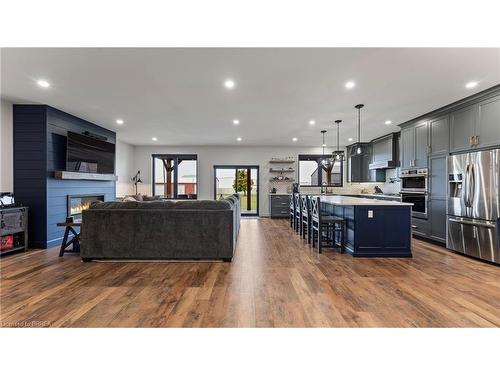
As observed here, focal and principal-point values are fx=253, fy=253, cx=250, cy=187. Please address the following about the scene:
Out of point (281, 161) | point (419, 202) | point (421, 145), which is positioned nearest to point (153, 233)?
point (419, 202)

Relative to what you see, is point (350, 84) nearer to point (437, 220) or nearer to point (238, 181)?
point (437, 220)

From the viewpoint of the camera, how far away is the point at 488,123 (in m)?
3.94

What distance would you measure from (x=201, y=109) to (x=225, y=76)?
5.36ft

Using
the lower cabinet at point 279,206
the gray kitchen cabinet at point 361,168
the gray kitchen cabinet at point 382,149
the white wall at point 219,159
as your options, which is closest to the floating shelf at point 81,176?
the white wall at point 219,159

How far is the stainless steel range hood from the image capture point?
22.6ft

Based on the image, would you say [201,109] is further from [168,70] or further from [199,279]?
[199,279]

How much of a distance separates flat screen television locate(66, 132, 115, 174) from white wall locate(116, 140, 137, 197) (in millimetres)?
1440

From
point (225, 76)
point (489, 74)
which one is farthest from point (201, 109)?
point (489, 74)

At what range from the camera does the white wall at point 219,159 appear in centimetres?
934

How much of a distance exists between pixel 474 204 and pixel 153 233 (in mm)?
5012

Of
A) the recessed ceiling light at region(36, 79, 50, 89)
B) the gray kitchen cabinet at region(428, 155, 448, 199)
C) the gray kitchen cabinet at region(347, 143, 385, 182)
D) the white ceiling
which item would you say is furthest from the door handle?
the recessed ceiling light at region(36, 79, 50, 89)

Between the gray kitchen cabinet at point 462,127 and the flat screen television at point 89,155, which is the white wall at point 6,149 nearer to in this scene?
the flat screen television at point 89,155
